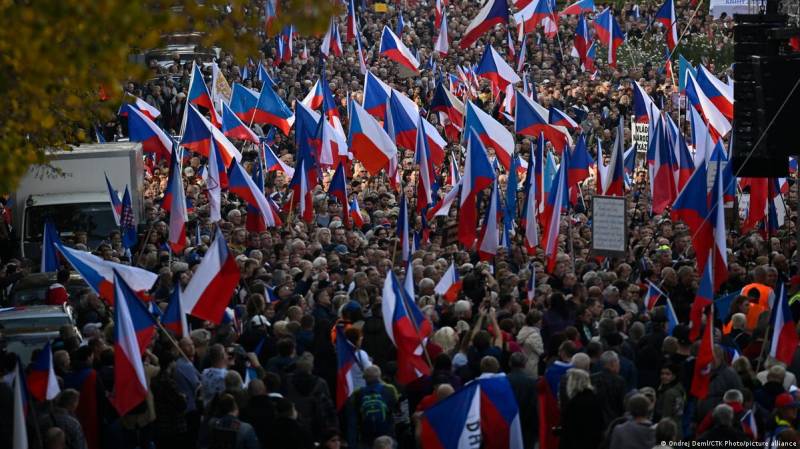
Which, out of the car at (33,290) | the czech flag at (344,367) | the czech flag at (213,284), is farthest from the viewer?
the car at (33,290)

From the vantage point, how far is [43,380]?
Answer: 12.6 meters

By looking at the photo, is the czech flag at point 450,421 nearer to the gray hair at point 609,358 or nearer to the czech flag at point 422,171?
the gray hair at point 609,358

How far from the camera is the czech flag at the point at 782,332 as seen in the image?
44.9 ft

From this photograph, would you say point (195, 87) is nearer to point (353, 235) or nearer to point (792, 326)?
point (353, 235)

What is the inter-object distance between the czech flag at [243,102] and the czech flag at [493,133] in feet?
18.3

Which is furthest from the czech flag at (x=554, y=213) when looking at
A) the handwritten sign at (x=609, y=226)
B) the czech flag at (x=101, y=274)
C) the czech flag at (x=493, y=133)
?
the czech flag at (x=101, y=274)

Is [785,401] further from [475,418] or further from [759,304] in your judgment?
[759,304]

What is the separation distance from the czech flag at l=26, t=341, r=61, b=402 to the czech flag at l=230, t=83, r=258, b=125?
51.3ft

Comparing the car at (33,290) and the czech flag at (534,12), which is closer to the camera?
the car at (33,290)

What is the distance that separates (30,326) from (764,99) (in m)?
8.60

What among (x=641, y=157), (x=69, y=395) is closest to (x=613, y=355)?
(x=69, y=395)

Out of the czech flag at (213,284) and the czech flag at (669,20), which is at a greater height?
the czech flag at (669,20)

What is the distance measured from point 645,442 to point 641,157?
69.8 feet

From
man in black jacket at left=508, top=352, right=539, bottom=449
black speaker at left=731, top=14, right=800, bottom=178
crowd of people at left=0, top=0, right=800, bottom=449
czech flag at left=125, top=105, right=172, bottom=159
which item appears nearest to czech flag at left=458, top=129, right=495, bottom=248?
crowd of people at left=0, top=0, right=800, bottom=449
